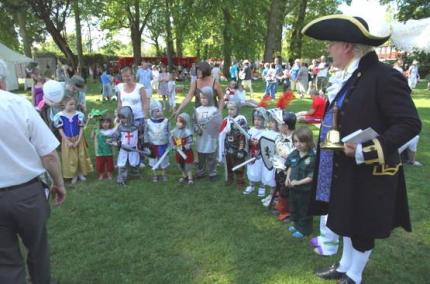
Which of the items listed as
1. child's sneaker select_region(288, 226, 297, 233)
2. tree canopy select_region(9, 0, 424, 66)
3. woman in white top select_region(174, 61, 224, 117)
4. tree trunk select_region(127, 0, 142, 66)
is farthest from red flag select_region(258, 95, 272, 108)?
tree trunk select_region(127, 0, 142, 66)

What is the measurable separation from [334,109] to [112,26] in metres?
44.3

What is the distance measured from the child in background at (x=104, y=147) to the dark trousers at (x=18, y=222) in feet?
13.1

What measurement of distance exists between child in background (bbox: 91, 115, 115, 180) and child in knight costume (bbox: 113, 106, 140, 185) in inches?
8.4

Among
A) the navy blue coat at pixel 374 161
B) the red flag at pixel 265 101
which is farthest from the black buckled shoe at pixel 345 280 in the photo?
the red flag at pixel 265 101

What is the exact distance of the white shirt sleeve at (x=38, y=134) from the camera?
8.09 feet

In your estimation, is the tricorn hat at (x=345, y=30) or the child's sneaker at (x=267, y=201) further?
the child's sneaker at (x=267, y=201)

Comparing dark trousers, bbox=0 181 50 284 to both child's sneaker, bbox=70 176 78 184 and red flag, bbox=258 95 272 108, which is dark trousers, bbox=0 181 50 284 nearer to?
red flag, bbox=258 95 272 108

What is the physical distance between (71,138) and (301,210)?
398 centimetres

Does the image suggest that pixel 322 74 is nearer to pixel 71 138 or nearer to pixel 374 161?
pixel 71 138

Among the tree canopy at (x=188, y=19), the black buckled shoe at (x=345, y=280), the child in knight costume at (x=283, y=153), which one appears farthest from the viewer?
the tree canopy at (x=188, y=19)

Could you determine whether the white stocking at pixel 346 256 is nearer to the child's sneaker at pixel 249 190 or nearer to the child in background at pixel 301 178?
the child in background at pixel 301 178

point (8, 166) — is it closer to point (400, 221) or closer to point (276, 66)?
point (400, 221)

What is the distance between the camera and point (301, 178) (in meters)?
4.41

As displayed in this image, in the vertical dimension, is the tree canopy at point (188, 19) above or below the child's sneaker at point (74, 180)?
above
